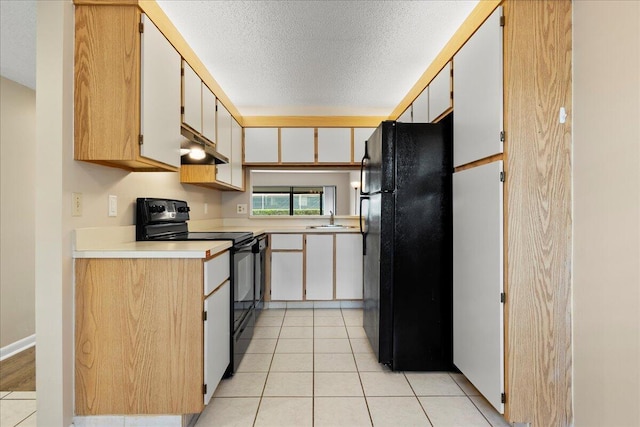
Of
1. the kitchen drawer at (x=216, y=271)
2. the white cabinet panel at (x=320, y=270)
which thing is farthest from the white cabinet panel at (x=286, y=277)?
the kitchen drawer at (x=216, y=271)

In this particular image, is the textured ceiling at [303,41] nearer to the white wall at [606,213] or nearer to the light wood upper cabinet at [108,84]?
the light wood upper cabinet at [108,84]

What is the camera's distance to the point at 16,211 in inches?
102

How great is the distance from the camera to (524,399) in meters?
1.49

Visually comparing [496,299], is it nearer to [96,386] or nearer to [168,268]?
[168,268]

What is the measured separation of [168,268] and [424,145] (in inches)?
65.5

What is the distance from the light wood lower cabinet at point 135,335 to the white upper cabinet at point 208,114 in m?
1.35

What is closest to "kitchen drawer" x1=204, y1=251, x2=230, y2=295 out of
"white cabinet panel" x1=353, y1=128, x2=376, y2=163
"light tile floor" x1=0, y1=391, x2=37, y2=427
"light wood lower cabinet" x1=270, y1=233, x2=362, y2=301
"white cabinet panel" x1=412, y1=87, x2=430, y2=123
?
"light tile floor" x1=0, y1=391, x2=37, y2=427

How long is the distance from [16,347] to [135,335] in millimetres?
1885

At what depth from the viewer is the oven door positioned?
6.83 feet

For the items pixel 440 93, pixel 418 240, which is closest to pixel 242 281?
pixel 418 240

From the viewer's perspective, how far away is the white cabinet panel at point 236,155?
3.38m

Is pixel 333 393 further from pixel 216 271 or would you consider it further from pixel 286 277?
pixel 286 277

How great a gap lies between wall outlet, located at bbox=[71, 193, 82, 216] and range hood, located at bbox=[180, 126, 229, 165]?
740mm

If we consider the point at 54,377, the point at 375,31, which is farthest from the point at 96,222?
the point at 375,31
